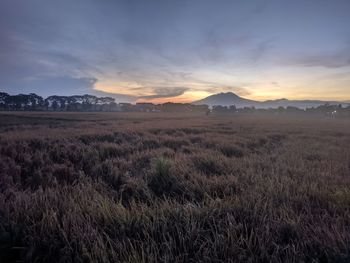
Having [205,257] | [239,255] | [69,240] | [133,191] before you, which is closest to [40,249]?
[69,240]

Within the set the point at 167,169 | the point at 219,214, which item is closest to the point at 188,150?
the point at 167,169

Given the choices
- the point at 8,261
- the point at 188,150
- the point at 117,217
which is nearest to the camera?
the point at 8,261

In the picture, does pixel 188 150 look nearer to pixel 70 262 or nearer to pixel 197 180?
pixel 197 180

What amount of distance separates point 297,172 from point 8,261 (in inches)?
245

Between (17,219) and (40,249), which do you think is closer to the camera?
(40,249)

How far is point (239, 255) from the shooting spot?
8.16ft

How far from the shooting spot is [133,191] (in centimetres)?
566

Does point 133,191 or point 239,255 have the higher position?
point 239,255

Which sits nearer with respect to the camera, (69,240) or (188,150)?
(69,240)

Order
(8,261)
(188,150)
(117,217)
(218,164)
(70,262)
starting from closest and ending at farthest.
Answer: (70,262)
(8,261)
(117,217)
(218,164)
(188,150)

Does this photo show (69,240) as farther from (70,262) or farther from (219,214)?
(219,214)

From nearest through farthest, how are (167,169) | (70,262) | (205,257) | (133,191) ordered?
(205,257), (70,262), (133,191), (167,169)

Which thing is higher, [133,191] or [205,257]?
[205,257]

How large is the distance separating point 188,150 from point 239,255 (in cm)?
980
